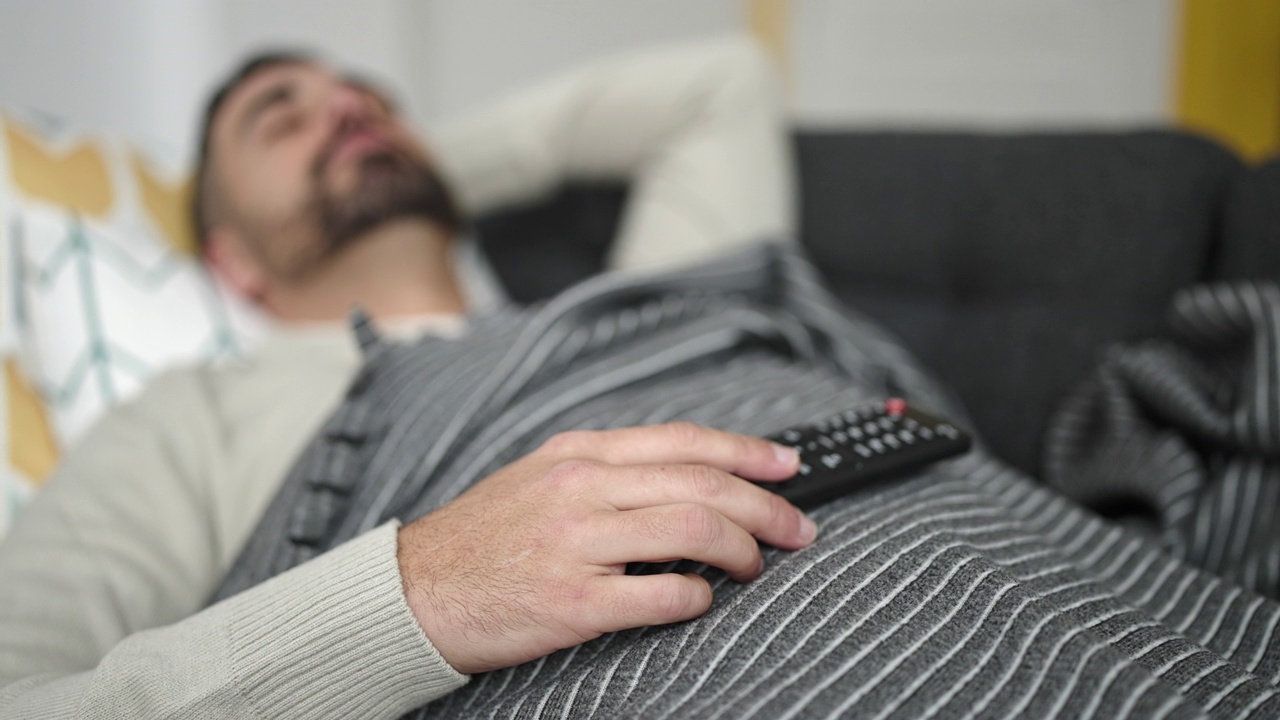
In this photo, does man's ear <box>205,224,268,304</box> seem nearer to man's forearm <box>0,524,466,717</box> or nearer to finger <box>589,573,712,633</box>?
man's forearm <box>0,524,466,717</box>

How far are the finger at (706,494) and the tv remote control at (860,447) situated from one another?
0.11ft

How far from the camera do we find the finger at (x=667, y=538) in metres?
0.45

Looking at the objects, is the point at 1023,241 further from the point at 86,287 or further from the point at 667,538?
the point at 86,287

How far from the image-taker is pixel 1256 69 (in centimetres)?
196

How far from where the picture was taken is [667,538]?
45 cm

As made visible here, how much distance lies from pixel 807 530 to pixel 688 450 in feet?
0.27

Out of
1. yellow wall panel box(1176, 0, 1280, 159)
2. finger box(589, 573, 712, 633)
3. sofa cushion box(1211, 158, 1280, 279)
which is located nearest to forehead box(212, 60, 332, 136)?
finger box(589, 573, 712, 633)

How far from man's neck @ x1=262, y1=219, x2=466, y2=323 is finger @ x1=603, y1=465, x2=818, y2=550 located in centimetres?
71

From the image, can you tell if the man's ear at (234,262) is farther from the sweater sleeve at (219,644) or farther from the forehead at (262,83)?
the sweater sleeve at (219,644)

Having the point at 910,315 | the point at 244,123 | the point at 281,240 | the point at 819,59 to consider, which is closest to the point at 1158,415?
the point at 910,315

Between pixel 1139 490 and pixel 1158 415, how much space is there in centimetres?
9

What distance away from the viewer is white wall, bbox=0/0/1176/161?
157cm

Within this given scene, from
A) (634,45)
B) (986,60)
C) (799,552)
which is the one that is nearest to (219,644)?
(799,552)

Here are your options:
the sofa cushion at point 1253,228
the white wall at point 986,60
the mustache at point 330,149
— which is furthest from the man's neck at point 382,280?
the white wall at point 986,60
